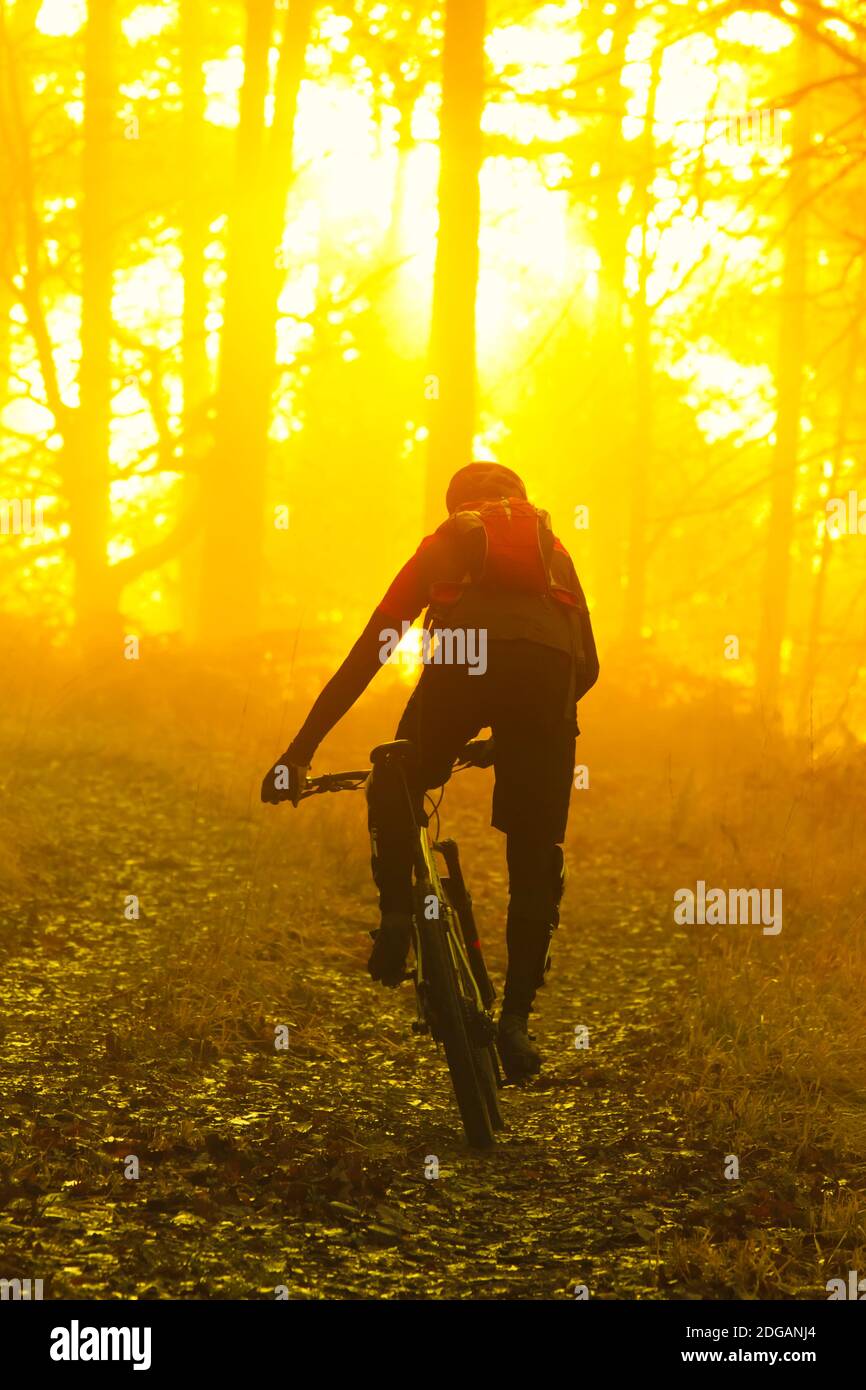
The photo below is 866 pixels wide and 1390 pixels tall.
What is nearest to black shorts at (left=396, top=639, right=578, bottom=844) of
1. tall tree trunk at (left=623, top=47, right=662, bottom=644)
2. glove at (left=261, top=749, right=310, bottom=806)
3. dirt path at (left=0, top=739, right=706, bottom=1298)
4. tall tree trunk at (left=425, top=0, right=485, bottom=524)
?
glove at (left=261, top=749, right=310, bottom=806)

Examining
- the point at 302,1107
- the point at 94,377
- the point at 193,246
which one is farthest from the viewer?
the point at 193,246

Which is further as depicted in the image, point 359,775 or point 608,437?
point 608,437

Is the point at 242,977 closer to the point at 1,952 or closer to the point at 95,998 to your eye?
the point at 95,998

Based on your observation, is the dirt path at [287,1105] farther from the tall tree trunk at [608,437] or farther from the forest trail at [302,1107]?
the tall tree trunk at [608,437]

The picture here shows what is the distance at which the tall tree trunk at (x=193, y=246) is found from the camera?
18.3m

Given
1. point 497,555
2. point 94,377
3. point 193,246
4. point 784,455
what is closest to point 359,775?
point 497,555

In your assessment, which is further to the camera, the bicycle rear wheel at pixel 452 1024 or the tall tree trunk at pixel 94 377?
the tall tree trunk at pixel 94 377

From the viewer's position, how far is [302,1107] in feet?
17.3

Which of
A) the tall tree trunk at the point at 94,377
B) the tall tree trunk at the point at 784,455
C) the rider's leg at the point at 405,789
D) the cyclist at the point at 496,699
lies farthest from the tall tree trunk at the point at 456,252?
the rider's leg at the point at 405,789

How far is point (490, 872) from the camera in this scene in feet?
30.9

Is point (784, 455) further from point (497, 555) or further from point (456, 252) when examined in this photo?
point (497, 555)

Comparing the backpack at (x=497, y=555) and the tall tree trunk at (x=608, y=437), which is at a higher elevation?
the tall tree trunk at (x=608, y=437)

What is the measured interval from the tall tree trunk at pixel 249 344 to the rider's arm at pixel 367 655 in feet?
36.6

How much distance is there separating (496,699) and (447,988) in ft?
3.10
